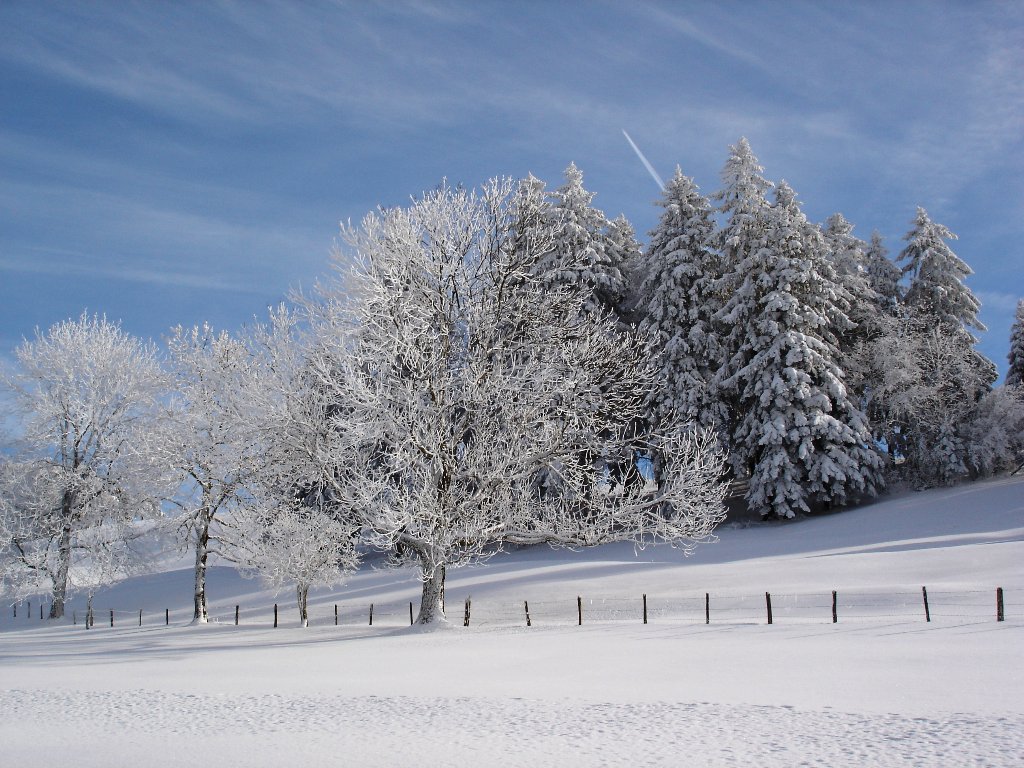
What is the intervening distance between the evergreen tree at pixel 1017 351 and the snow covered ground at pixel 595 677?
23921mm

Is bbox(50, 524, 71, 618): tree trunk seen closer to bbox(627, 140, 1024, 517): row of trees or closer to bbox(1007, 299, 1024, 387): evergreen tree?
bbox(627, 140, 1024, 517): row of trees

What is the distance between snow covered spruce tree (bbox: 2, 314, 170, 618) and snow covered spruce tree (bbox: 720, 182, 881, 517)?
90.0 feet

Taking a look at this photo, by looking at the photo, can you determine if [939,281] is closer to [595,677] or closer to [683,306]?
[683,306]

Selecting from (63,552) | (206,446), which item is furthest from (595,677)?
(63,552)

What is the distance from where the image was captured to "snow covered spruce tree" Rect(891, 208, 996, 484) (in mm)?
38125

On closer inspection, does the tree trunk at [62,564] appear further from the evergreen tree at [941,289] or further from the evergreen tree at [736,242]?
the evergreen tree at [941,289]

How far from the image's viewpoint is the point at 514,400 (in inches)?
750

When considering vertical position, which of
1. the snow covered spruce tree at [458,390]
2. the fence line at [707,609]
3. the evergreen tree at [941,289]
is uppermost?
the evergreen tree at [941,289]

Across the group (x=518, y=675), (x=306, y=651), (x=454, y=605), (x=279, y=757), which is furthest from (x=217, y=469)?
(x=279, y=757)

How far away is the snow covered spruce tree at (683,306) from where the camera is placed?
37.7 meters

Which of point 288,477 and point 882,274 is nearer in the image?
point 288,477

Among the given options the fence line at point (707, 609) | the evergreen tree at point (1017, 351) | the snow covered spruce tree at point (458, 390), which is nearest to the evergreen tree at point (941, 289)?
the evergreen tree at point (1017, 351)

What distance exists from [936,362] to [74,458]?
41.9 meters

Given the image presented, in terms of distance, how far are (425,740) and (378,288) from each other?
1161 cm
